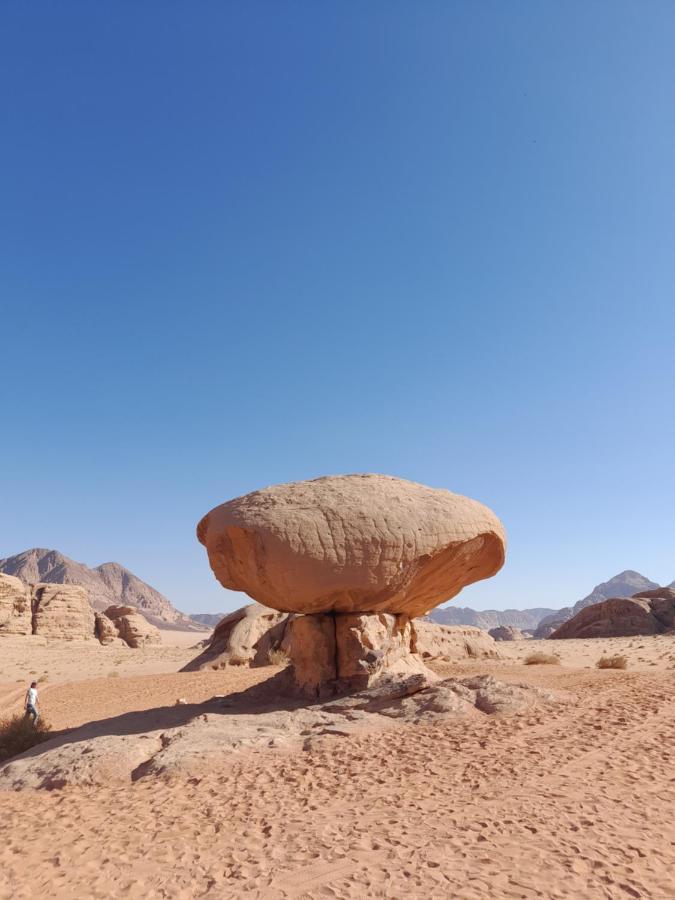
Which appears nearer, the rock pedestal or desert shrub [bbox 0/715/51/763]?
desert shrub [bbox 0/715/51/763]

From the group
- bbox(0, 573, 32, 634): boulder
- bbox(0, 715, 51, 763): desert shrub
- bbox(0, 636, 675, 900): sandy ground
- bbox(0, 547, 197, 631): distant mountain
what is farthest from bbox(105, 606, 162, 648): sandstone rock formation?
bbox(0, 547, 197, 631): distant mountain

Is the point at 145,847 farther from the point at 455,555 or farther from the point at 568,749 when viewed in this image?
the point at 455,555

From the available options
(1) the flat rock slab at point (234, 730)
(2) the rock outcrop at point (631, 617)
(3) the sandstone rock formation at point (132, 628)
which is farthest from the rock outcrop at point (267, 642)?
(3) the sandstone rock formation at point (132, 628)

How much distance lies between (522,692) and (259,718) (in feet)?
13.0

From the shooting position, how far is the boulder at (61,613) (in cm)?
3491

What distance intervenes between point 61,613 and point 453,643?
2724 cm

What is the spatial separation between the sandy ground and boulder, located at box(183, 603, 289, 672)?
40.6ft

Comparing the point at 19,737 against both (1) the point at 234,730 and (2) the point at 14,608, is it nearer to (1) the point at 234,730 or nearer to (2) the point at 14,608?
(1) the point at 234,730

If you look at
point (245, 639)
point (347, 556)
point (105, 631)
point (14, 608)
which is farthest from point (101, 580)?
point (347, 556)

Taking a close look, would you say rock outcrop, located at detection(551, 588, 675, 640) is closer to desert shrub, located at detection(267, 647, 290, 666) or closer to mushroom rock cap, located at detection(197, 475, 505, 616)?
desert shrub, located at detection(267, 647, 290, 666)

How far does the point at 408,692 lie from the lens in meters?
8.70

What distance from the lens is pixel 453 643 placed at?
19.7 meters

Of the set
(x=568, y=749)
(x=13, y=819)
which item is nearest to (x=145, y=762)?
(x=13, y=819)

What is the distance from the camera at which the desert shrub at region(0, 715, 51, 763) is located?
9.45 meters
